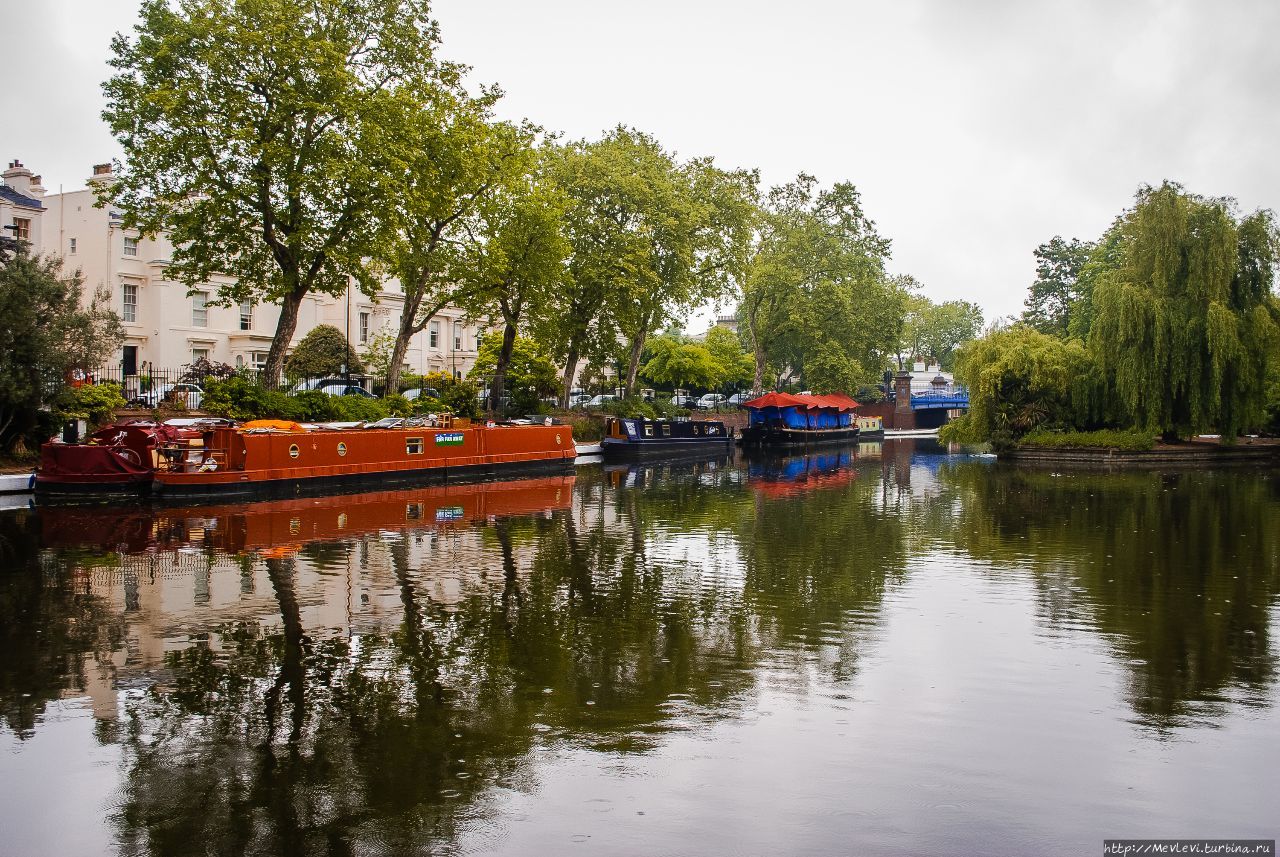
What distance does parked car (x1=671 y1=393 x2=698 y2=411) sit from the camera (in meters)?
69.8

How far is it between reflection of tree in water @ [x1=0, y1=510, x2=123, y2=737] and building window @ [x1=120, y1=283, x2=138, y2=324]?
128 ft

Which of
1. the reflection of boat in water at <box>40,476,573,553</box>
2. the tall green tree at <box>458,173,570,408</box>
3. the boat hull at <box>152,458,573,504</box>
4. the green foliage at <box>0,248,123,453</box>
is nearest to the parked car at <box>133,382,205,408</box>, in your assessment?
the green foliage at <box>0,248,123,453</box>

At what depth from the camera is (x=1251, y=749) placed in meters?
6.86

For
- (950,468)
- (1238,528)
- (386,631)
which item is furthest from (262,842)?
(950,468)

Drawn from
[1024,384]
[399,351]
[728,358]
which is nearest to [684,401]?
[728,358]

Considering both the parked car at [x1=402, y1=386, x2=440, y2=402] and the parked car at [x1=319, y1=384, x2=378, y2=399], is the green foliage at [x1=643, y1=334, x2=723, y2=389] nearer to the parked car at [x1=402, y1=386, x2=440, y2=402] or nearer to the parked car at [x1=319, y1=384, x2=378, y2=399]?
the parked car at [x1=402, y1=386, x2=440, y2=402]

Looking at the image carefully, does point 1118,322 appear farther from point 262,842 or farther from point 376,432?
point 262,842

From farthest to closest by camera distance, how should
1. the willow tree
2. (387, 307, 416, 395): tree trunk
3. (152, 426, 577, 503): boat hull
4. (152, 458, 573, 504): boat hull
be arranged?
1. the willow tree
2. (387, 307, 416, 395): tree trunk
3. (152, 426, 577, 503): boat hull
4. (152, 458, 573, 504): boat hull

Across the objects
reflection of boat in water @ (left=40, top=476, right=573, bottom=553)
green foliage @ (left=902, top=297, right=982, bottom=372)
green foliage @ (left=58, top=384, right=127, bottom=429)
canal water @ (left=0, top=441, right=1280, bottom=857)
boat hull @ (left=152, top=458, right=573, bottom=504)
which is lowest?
canal water @ (left=0, top=441, right=1280, bottom=857)

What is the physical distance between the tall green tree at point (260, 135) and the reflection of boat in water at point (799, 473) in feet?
48.3

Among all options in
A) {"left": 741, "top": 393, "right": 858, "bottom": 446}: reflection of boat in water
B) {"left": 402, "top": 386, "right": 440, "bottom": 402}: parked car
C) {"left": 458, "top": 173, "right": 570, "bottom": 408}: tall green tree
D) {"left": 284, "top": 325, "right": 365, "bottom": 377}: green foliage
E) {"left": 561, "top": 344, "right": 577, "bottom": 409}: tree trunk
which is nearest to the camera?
{"left": 458, "top": 173, "right": 570, "bottom": 408}: tall green tree

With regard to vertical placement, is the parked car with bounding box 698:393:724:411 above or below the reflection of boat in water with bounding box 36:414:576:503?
above

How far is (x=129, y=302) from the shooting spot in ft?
165

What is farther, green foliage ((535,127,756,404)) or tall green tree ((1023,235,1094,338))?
tall green tree ((1023,235,1094,338))
